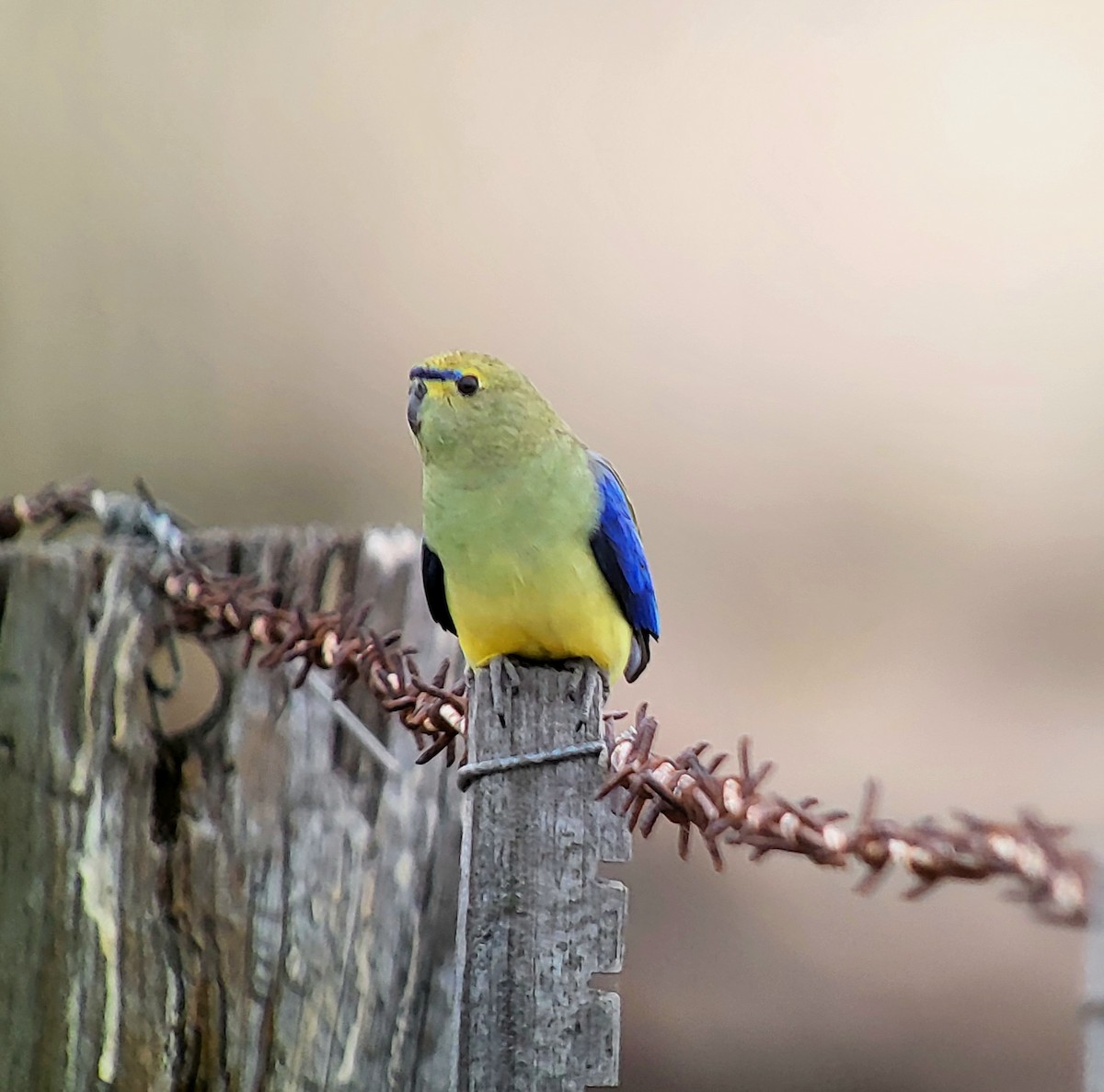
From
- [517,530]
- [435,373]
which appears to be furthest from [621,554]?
[435,373]

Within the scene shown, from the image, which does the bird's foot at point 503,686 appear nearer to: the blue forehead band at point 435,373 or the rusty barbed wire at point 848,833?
the rusty barbed wire at point 848,833

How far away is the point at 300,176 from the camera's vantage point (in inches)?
72.6

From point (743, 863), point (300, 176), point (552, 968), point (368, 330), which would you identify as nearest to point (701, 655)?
point (743, 863)

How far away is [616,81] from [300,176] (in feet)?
1.99

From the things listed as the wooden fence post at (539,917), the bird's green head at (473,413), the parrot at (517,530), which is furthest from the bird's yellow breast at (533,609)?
the wooden fence post at (539,917)

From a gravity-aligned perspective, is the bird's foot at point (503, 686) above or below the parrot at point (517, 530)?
below

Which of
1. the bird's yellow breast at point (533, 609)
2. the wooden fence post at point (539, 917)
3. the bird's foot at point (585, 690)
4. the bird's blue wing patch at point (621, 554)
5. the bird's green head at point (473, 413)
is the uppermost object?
the bird's green head at point (473, 413)

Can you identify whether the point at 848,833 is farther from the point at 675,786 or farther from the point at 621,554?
the point at 621,554

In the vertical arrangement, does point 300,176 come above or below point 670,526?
above

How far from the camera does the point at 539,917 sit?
70 centimetres

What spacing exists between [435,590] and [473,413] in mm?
189

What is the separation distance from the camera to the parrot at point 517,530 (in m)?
0.96

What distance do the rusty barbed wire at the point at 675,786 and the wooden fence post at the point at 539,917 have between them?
0.04m

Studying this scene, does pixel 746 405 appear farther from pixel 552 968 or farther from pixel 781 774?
pixel 552 968
